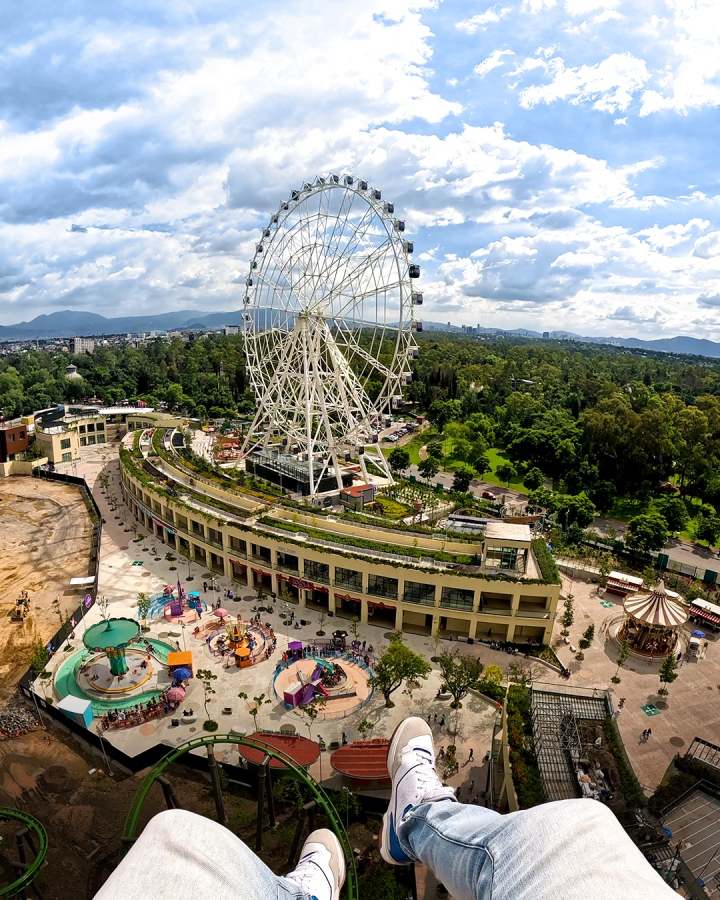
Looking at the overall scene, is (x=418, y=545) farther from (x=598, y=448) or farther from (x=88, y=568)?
(x=598, y=448)

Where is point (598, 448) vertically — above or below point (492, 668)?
above

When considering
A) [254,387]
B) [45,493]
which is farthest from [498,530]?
[45,493]

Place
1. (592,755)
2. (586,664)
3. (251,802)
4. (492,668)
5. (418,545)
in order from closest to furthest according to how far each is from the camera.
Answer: (592,755) < (251,802) < (492,668) < (586,664) < (418,545)

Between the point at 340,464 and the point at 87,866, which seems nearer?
the point at 87,866

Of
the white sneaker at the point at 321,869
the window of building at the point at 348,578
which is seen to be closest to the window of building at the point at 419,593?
the window of building at the point at 348,578

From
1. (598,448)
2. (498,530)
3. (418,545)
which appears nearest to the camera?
(498,530)

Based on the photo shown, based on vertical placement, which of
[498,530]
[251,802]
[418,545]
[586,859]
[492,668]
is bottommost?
[251,802]

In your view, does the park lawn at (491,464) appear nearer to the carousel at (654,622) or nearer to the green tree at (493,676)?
the carousel at (654,622)
